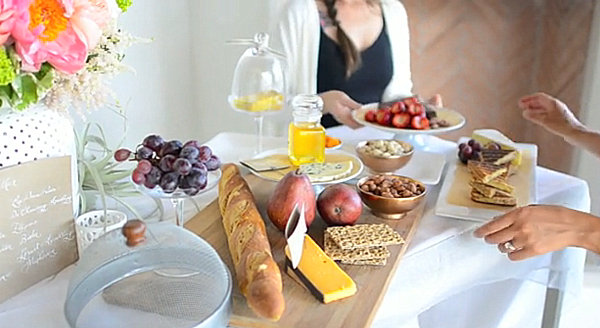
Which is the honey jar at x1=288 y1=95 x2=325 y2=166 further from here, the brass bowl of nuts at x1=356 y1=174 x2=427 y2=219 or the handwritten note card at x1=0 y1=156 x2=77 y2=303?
the handwritten note card at x1=0 y1=156 x2=77 y2=303

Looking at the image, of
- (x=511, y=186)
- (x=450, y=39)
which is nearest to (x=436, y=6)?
(x=450, y=39)

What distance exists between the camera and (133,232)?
0.75 metres

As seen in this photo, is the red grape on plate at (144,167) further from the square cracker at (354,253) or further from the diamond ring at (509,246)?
the diamond ring at (509,246)

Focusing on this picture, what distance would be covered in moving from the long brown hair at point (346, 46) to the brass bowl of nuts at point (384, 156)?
0.91m

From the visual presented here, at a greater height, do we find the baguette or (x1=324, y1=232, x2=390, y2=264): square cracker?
the baguette

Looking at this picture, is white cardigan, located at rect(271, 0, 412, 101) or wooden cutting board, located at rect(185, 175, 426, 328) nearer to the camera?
wooden cutting board, located at rect(185, 175, 426, 328)

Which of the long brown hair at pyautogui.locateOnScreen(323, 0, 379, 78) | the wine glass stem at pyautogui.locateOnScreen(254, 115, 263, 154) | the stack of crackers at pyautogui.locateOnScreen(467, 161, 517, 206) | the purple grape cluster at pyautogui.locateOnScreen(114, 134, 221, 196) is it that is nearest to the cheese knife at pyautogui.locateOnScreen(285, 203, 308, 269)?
the purple grape cluster at pyautogui.locateOnScreen(114, 134, 221, 196)

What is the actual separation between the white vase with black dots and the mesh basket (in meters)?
0.17

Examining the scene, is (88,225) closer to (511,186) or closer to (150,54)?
(511,186)

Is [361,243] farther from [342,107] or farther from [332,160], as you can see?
[342,107]

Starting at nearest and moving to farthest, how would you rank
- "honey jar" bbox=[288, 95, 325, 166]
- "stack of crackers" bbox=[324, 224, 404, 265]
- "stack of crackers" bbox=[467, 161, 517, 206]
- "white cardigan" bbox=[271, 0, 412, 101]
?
"stack of crackers" bbox=[324, 224, 404, 265] < "stack of crackers" bbox=[467, 161, 517, 206] < "honey jar" bbox=[288, 95, 325, 166] < "white cardigan" bbox=[271, 0, 412, 101]

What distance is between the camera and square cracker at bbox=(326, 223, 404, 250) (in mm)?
908

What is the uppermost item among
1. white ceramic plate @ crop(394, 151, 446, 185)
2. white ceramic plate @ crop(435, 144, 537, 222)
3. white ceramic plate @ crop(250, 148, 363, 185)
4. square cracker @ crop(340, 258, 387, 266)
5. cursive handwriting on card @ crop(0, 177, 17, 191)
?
cursive handwriting on card @ crop(0, 177, 17, 191)

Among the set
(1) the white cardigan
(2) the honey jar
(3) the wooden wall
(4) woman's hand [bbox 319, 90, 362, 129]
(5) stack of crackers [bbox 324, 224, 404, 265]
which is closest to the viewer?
(5) stack of crackers [bbox 324, 224, 404, 265]
